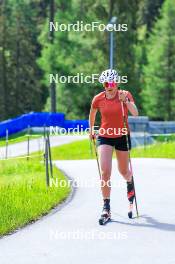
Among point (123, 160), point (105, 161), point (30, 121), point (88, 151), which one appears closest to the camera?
point (105, 161)

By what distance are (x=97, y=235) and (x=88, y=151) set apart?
24003 mm

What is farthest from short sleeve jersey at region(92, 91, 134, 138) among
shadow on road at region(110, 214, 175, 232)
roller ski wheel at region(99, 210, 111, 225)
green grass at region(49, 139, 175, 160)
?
green grass at region(49, 139, 175, 160)

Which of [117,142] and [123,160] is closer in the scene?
[117,142]

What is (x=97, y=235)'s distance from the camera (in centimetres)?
850

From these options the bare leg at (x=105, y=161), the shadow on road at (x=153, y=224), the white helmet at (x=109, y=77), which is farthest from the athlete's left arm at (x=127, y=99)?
the shadow on road at (x=153, y=224)

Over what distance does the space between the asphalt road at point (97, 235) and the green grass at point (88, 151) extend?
11576 mm

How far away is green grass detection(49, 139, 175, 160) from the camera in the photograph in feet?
82.2

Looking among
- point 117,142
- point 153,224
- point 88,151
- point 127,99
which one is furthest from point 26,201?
point 88,151

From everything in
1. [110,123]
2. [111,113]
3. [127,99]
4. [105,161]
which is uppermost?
[127,99]

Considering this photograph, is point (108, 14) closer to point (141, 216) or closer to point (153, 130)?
point (153, 130)

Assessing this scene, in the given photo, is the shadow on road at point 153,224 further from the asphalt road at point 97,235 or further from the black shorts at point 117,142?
the black shorts at point 117,142

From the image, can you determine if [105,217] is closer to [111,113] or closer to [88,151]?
[111,113]

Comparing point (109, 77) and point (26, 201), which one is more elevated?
point (109, 77)

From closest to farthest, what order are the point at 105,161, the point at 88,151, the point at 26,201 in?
1. the point at 105,161
2. the point at 26,201
3. the point at 88,151
